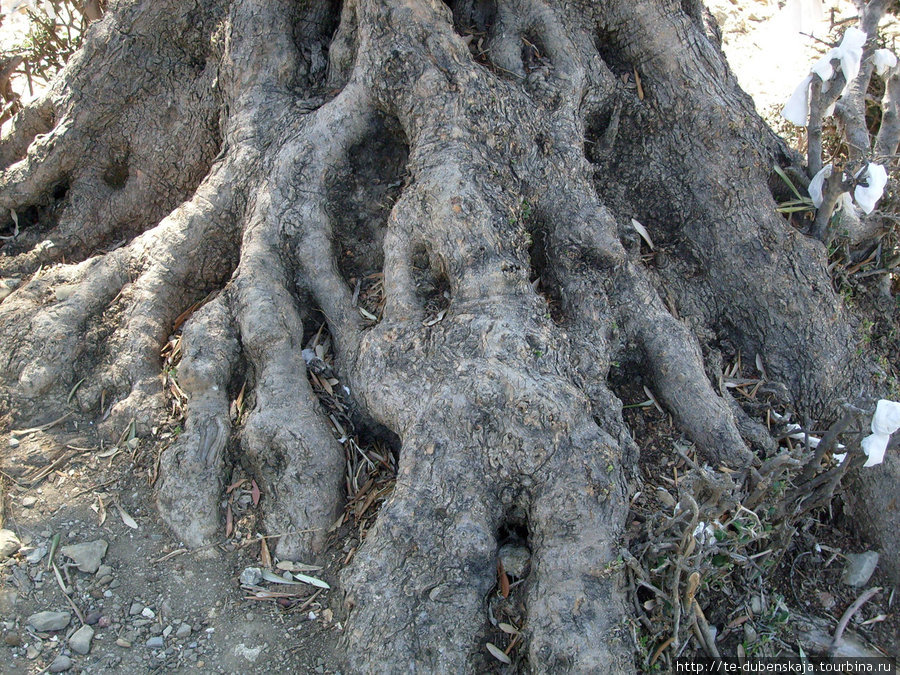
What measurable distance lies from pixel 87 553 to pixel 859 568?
3.06 metres

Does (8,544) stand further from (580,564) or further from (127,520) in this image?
(580,564)

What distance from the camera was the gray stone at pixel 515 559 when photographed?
7.61ft

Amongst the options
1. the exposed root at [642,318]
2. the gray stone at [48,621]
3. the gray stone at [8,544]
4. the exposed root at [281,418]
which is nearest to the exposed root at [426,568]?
the exposed root at [281,418]

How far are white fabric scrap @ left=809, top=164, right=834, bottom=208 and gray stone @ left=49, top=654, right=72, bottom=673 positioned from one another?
3.64 meters

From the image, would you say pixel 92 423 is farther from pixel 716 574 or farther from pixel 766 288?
pixel 766 288

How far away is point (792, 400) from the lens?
299 centimetres

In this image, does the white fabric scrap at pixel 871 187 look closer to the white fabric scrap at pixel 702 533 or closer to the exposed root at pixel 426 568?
the white fabric scrap at pixel 702 533

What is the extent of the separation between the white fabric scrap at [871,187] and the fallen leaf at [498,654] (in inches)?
101

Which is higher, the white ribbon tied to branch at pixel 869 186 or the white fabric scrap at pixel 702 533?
the white ribbon tied to branch at pixel 869 186

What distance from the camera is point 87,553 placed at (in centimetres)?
242

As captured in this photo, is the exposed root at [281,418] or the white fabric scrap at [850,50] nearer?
the exposed root at [281,418]

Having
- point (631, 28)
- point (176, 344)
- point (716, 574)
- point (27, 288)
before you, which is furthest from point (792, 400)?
point (27, 288)

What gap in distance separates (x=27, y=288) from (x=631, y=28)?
10.7ft

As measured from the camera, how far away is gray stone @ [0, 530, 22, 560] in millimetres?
2385
